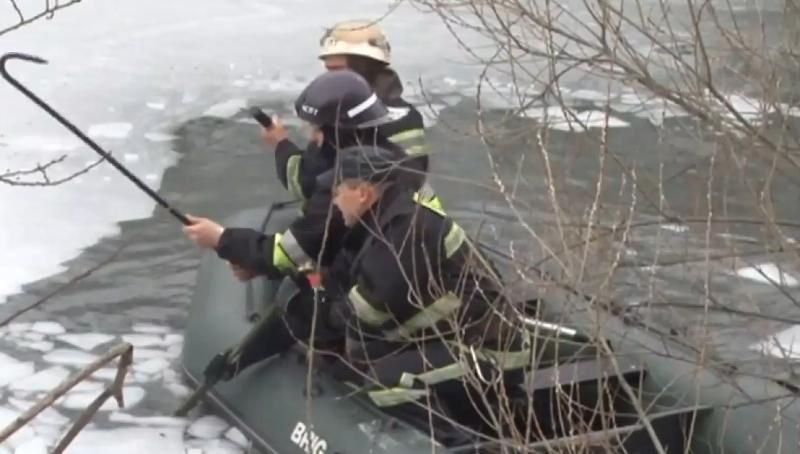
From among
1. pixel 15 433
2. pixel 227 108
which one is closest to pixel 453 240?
pixel 15 433

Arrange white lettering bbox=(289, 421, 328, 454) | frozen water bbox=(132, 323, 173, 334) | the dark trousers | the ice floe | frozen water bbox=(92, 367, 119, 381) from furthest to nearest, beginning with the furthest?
1. frozen water bbox=(132, 323, 173, 334)
2. frozen water bbox=(92, 367, 119, 381)
3. the ice floe
4. white lettering bbox=(289, 421, 328, 454)
5. the dark trousers

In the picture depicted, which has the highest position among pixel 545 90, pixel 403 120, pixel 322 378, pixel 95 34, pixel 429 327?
pixel 545 90

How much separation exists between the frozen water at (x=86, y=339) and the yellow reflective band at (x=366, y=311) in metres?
1.98

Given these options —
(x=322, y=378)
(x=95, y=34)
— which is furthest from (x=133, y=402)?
(x=95, y=34)

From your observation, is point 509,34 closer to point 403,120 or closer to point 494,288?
point 494,288

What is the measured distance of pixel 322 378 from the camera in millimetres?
4645

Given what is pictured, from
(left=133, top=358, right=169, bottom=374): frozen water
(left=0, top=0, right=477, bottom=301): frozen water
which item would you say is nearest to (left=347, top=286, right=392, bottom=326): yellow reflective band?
(left=133, top=358, right=169, bottom=374): frozen water

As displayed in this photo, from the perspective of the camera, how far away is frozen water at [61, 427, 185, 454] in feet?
16.2

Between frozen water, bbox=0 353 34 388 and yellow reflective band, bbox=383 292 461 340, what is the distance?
1.96m

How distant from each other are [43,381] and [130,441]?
64 cm

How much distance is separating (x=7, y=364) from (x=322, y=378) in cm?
164

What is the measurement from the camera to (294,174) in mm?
5383

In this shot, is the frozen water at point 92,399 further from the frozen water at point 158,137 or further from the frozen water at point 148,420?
the frozen water at point 158,137

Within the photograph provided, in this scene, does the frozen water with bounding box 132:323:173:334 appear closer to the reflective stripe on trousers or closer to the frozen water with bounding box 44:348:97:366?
the frozen water with bounding box 44:348:97:366
